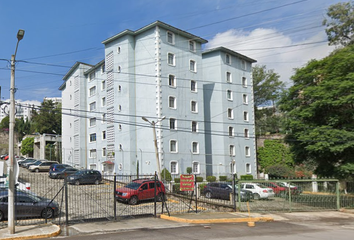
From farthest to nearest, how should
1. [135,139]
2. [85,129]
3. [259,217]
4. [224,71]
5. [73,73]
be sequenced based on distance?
[73,73], [85,129], [224,71], [135,139], [259,217]

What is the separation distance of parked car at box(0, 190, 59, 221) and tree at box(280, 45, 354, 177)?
15566mm

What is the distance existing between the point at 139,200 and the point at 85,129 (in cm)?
3679

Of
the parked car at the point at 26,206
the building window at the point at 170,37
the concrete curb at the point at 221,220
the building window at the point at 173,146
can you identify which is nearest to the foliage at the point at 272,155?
the building window at the point at 173,146

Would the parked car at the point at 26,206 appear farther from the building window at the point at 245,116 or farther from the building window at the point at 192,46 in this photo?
the building window at the point at 245,116

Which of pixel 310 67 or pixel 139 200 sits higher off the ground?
pixel 310 67

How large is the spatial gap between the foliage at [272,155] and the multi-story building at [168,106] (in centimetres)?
296

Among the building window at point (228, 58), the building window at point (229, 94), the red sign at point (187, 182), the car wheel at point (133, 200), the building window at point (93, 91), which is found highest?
the building window at point (228, 58)

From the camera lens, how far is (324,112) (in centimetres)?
2238

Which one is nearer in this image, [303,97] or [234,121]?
[303,97]

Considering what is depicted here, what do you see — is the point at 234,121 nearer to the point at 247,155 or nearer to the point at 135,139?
the point at 247,155

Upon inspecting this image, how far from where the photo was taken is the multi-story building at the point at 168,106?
1665 inches

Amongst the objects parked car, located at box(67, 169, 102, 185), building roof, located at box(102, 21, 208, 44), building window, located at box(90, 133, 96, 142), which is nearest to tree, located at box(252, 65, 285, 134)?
building roof, located at box(102, 21, 208, 44)

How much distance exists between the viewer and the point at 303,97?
23234mm

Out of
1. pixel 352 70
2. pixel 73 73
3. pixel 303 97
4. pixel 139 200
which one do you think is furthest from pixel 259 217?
pixel 73 73
